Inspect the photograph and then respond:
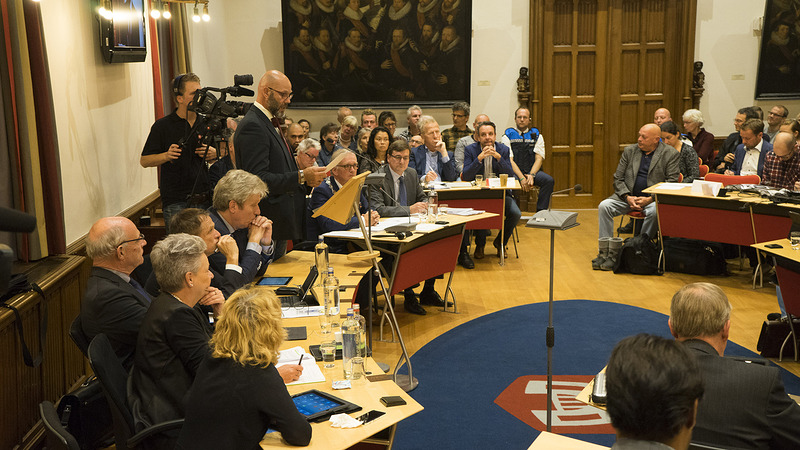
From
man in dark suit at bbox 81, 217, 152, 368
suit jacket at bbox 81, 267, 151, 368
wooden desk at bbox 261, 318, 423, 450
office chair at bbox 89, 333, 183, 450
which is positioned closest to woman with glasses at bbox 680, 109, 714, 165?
wooden desk at bbox 261, 318, 423, 450

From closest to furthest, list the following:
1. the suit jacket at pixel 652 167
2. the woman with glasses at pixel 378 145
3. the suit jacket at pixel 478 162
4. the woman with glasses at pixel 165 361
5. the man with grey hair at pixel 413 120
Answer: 1. the woman with glasses at pixel 165 361
2. the woman with glasses at pixel 378 145
3. the suit jacket at pixel 652 167
4. the suit jacket at pixel 478 162
5. the man with grey hair at pixel 413 120

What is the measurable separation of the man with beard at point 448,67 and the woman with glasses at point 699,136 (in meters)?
3.16

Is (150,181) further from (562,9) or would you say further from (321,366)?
(562,9)

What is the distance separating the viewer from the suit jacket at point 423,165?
859 cm

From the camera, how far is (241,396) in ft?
8.14

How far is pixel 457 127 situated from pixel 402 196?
3.30 metres

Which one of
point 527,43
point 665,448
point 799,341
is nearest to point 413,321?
point 799,341

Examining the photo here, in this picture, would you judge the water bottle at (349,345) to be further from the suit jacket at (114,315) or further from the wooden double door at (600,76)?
the wooden double door at (600,76)

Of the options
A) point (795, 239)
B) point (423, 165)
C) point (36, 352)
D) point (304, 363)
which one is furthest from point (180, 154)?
point (795, 239)

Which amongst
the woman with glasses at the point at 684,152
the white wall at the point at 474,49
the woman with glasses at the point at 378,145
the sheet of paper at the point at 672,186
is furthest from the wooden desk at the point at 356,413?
the white wall at the point at 474,49

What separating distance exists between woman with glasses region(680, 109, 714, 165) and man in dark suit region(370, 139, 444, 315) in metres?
4.67

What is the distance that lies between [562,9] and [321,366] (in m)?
8.76

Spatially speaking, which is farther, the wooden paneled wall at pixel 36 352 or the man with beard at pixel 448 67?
the man with beard at pixel 448 67

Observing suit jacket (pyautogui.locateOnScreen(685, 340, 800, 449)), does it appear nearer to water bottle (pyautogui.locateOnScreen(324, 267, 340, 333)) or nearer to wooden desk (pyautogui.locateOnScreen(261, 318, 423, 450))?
wooden desk (pyautogui.locateOnScreen(261, 318, 423, 450))
